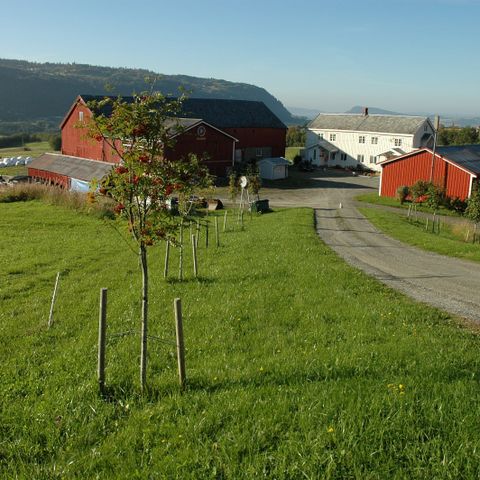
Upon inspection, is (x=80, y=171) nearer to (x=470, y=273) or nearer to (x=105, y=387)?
(x=470, y=273)

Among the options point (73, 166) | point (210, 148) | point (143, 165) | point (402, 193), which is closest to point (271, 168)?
point (210, 148)

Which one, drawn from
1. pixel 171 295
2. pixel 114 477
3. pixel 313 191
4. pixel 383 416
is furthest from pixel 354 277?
Result: pixel 313 191

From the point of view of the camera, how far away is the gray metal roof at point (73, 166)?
162ft

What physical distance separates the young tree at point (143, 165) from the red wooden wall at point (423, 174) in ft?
131

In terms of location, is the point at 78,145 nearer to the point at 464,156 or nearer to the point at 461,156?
the point at 461,156

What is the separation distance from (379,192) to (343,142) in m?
25.5

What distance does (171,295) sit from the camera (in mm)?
14062

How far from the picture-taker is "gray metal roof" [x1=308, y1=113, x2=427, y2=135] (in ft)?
220

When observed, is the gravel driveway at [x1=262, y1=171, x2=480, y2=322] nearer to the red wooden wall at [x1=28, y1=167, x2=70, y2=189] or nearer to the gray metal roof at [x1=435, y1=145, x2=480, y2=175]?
the gray metal roof at [x1=435, y1=145, x2=480, y2=175]

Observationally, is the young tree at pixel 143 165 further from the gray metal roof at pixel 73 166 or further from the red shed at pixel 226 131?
the red shed at pixel 226 131

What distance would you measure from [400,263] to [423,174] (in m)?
27.5

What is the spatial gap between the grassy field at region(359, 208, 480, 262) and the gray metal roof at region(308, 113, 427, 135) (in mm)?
32014

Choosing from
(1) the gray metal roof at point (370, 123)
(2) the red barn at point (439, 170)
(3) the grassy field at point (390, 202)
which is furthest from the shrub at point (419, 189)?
(1) the gray metal roof at point (370, 123)

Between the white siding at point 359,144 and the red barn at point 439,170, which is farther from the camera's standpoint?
the white siding at point 359,144
